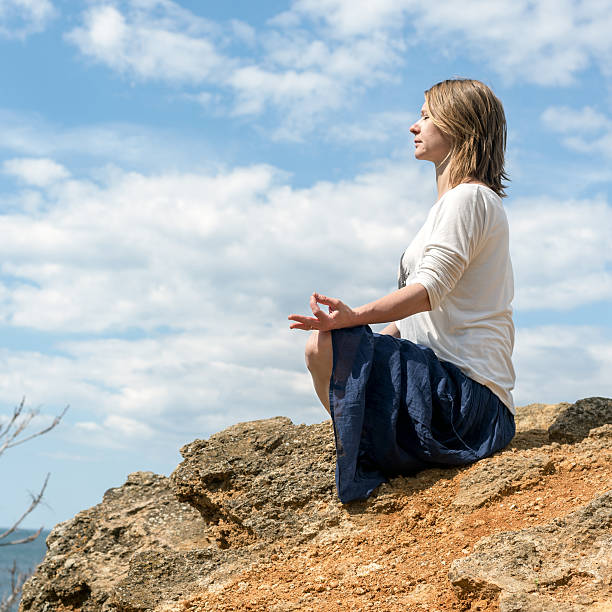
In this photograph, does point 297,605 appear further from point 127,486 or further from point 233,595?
point 127,486

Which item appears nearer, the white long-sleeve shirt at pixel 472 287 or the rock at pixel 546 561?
the rock at pixel 546 561

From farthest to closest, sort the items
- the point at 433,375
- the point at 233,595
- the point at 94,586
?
the point at 94,586, the point at 433,375, the point at 233,595

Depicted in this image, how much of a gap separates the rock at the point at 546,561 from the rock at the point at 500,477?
412 mm

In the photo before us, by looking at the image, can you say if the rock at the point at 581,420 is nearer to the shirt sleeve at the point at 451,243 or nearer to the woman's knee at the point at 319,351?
the shirt sleeve at the point at 451,243

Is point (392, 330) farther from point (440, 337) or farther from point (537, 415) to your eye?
point (537, 415)

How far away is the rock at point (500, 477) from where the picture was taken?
3.36 meters

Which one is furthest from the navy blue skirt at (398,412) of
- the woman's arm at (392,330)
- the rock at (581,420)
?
the rock at (581,420)

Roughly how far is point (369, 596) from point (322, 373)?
111 cm

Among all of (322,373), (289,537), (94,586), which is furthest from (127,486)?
(322,373)

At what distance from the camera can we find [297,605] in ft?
10.00

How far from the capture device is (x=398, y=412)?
141 inches

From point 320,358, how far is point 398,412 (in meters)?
0.50

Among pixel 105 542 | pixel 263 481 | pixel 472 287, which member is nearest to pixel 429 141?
pixel 472 287

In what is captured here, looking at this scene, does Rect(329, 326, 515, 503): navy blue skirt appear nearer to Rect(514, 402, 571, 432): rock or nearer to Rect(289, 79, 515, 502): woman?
Rect(289, 79, 515, 502): woman
